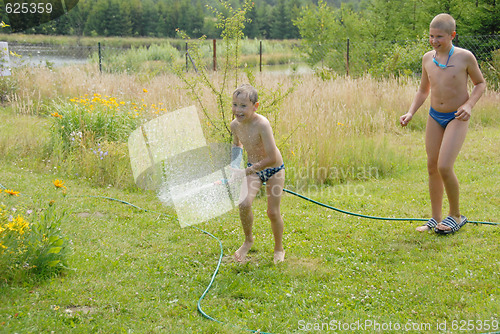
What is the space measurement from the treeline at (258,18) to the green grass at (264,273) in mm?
2578

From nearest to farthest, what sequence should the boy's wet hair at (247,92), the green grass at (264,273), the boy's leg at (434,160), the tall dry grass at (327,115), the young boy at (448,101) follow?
the green grass at (264,273) < the boy's wet hair at (247,92) < the young boy at (448,101) < the boy's leg at (434,160) < the tall dry grass at (327,115)

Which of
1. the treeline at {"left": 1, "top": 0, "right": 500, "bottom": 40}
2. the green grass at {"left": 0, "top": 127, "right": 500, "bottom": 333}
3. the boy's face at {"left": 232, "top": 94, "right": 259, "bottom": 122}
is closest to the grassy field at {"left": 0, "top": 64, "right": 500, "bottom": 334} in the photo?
the green grass at {"left": 0, "top": 127, "right": 500, "bottom": 333}

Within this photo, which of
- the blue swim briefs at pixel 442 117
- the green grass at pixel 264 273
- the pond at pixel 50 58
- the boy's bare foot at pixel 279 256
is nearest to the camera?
the green grass at pixel 264 273

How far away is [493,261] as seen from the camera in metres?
3.75

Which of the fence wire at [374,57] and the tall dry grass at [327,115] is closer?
the tall dry grass at [327,115]

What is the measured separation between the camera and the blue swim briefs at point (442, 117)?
168 inches

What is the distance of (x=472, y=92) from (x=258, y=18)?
4347cm

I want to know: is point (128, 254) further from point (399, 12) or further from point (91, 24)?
point (91, 24)

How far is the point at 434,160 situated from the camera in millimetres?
4449

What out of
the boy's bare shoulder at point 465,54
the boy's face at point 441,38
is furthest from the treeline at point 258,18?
the boy's bare shoulder at point 465,54

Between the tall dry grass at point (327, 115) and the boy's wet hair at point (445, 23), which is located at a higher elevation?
the boy's wet hair at point (445, 23)

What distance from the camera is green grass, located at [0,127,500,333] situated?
118 inches

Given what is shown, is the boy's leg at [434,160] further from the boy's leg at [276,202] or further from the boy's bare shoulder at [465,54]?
the boy's leg at [276,202]

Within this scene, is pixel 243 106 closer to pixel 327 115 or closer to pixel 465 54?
pixel 465 54
